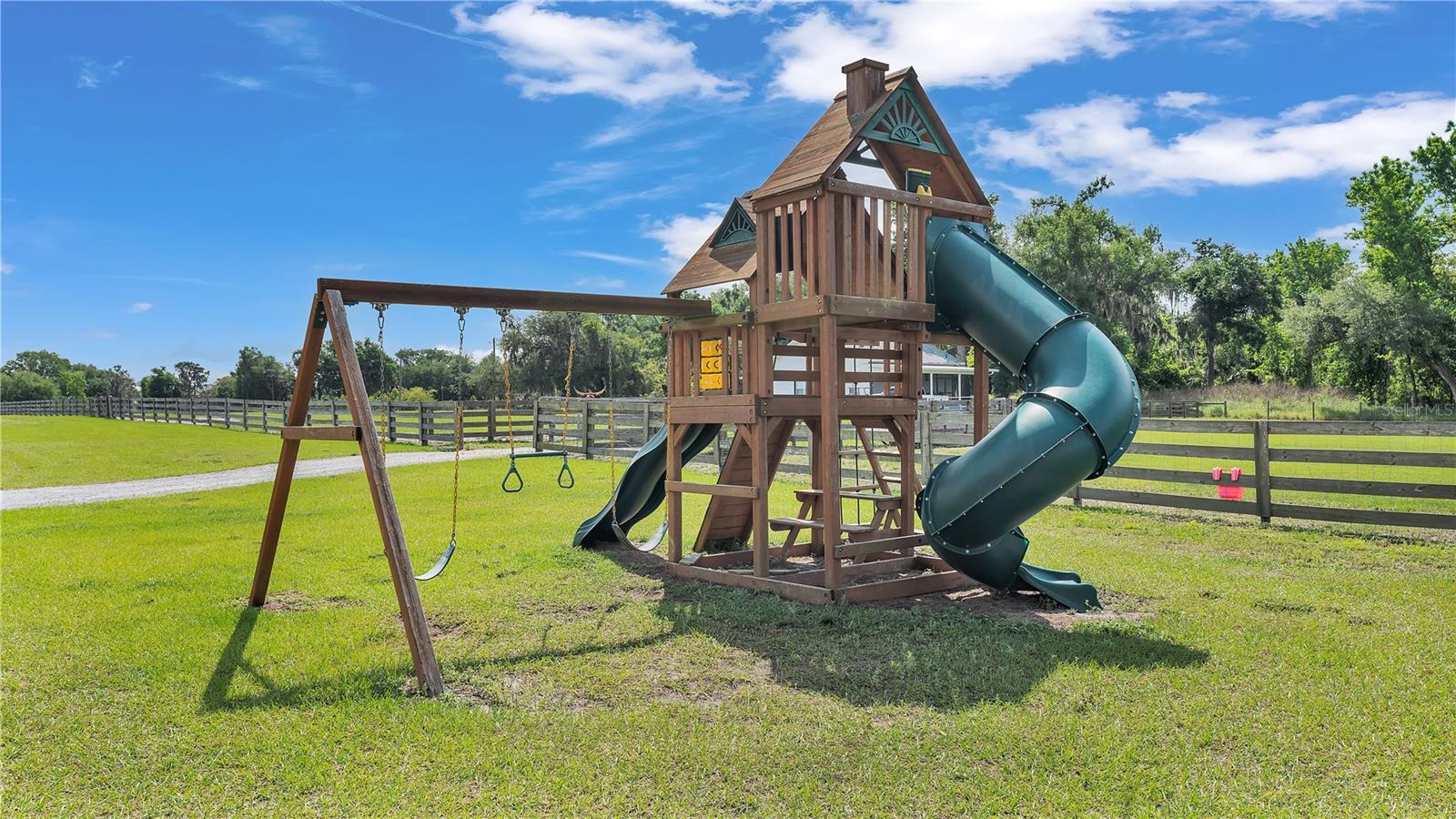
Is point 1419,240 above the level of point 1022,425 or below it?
above

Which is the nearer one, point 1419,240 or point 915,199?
point 915,199

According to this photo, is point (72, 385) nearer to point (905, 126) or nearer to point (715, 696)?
point (905, 126)

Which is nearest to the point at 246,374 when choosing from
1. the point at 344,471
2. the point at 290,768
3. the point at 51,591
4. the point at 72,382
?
the point at 72,382

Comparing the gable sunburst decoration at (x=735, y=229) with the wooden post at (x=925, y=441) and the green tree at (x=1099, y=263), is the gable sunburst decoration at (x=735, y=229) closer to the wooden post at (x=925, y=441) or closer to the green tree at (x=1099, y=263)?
the wooden post at (x=925, y=441)

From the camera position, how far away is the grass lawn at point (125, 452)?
18.6 m

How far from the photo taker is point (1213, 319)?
2440 inches

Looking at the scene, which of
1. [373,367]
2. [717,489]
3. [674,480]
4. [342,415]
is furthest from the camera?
[373,367]

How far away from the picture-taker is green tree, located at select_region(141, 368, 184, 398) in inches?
2997

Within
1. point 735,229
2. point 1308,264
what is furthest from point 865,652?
point 1308,264

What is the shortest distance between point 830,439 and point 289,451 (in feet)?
13.0

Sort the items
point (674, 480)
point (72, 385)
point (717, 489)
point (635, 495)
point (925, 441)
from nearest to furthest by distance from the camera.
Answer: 1. point (717, 489)
2. point (674, 480)
3. point (635, 495)
4. point (925, 441)
5. point (72, 385)

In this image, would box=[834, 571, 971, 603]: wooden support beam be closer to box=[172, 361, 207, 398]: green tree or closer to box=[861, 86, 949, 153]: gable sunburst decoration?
box=[861, 86, 949, 153]: gable sunburst decoration

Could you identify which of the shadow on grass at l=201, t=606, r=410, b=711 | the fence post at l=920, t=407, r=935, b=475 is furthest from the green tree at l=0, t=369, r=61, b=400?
the shadow on grass at l=201, t=606, r=410, b=711

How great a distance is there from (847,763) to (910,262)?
4.64m
